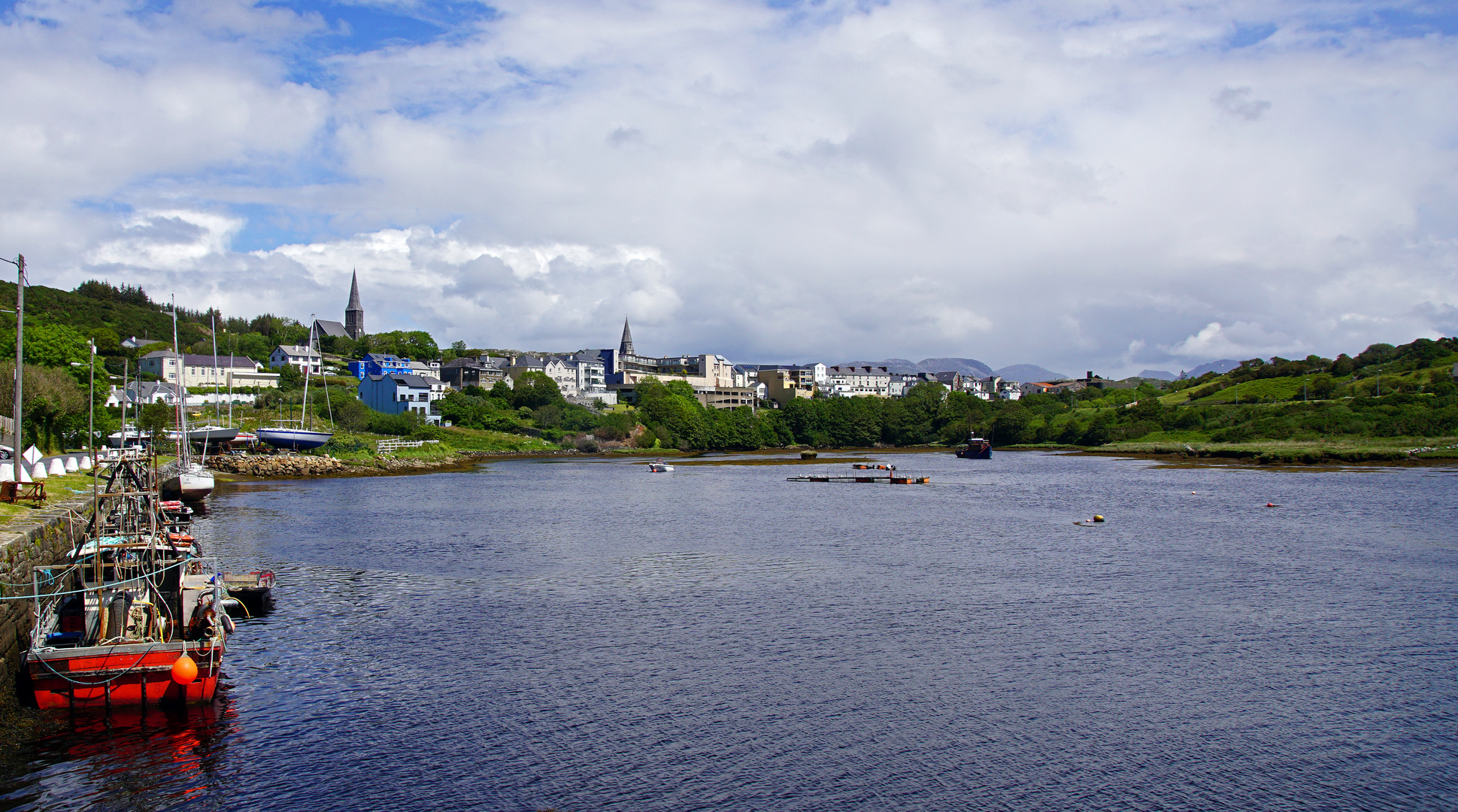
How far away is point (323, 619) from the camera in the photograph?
2839cm

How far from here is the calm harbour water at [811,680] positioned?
16.7 m

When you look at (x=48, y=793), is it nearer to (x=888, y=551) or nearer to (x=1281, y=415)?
(x=888, y=551)

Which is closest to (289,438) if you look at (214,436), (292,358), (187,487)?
(214,436)

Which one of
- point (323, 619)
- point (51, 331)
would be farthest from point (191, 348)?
point (323, 619)

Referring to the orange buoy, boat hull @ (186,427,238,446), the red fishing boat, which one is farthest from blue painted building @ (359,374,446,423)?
the orange buoy

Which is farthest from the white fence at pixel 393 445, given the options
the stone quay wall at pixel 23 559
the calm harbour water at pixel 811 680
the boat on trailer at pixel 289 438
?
the stone quay wall at pixel 23 559

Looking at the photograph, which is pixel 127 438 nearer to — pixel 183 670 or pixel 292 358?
pixel 183 670

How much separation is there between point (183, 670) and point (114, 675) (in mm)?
1427

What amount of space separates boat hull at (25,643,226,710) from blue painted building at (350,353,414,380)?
483 ft

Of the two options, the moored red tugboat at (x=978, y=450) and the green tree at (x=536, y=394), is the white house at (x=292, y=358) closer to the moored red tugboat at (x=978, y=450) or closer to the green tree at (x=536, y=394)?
the green tree at (x=536, y=394)

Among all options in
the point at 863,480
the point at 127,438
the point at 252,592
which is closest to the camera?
the point at 252,592

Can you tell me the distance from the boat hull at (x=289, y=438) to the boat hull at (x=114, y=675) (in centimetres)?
8841

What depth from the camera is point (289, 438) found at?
10050 centimetres

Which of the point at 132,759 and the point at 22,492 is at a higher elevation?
the point at 22,492
